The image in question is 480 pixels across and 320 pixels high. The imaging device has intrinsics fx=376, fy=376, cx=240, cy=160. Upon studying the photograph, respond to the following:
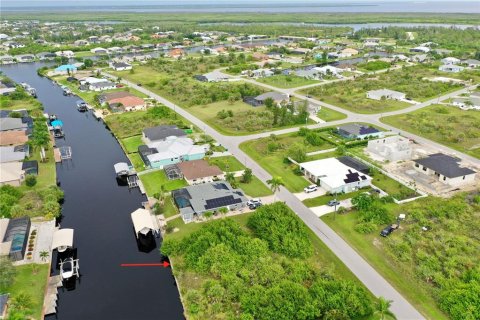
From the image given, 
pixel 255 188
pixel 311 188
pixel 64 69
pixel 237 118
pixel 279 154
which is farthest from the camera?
pixel 64 69

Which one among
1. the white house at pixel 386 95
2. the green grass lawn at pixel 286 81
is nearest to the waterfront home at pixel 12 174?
the green grass lawn at pixel 286 81

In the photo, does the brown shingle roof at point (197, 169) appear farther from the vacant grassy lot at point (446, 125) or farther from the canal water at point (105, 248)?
the vacant grassy lot at point (446, 125)

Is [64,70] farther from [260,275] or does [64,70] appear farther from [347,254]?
[347,254]

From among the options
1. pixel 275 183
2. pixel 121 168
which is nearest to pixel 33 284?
pixel 121 168

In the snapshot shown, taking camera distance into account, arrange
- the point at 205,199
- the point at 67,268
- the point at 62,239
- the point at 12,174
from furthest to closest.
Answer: the point at 12,174
the point at 205,199
the point at 62,239
the point at 67,268

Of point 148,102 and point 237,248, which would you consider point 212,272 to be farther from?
point 148,102

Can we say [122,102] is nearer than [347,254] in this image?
No
